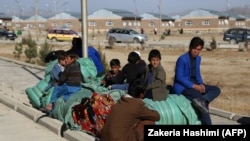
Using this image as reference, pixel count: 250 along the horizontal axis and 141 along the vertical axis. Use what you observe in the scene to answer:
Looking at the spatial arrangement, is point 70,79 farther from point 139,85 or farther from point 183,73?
point 139,85

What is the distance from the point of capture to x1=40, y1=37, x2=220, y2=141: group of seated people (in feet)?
19.8

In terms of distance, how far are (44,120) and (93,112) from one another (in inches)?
88.9

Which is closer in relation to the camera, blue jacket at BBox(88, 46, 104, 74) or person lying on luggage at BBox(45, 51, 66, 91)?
person lying on luggage at BBox(45, 51, 66, 91)

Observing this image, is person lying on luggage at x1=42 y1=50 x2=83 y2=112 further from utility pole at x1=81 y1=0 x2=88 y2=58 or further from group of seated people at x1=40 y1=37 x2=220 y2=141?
utility pole at x1=81 y1=0 x2=88 y2=58

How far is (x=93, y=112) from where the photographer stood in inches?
295

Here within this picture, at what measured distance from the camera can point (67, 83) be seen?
9.58 meters

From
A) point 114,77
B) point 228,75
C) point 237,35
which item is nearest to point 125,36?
point 237,35

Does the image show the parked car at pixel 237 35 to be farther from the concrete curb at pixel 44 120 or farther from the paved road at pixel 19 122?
the concrete curb at pixel 44 120

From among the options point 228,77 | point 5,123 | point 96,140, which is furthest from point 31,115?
point 228,77

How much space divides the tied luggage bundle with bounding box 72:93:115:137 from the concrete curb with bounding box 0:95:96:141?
143mm

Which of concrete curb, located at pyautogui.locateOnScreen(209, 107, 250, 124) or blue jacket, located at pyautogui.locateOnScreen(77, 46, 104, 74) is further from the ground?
blue jacket, located at pyautogui.locateOnScreen(77, 46, 104, 74)

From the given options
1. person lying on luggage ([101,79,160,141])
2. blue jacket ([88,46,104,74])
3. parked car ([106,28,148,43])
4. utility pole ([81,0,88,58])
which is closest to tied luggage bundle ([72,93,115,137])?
person lying on luggage ([101,79,160,141])

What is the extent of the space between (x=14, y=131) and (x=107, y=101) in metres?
2.48

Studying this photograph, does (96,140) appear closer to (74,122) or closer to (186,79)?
A: (74,122)
